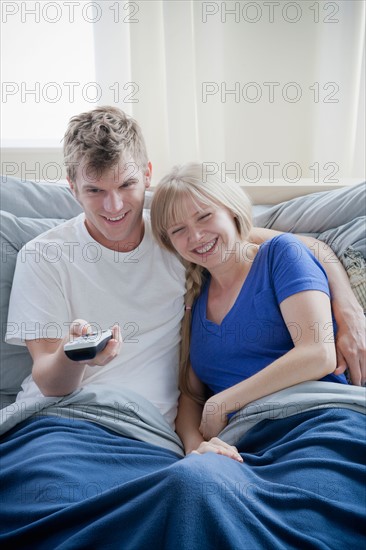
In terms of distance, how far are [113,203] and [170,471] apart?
598mm

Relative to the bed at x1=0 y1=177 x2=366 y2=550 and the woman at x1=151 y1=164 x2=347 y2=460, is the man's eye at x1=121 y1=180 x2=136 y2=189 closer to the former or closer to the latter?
the woman at x1=151 y1=164 x2=347 y2=460

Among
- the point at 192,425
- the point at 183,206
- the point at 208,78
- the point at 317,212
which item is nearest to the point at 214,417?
the point at 192,425

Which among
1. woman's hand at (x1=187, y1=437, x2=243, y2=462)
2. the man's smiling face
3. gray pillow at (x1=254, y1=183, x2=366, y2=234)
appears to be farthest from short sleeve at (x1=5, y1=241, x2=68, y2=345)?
gray pillow at (x1=254, y1=183, x2=366, y2=234)

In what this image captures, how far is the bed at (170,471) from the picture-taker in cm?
94

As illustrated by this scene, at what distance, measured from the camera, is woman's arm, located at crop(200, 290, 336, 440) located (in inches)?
49.0

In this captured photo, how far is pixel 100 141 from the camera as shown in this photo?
136 centimetres

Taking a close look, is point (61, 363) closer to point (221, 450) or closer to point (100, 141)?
Result: point (221, 450)

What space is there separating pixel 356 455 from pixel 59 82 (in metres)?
1.72

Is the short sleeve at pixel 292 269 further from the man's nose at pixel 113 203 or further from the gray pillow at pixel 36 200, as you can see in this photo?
the gray pillow at pixel 36 200

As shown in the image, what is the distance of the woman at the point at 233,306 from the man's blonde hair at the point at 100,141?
113mm

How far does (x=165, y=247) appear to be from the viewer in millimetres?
1472

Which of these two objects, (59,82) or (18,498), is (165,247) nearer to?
(18,498)

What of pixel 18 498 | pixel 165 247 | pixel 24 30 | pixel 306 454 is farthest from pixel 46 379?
pixel 24 30

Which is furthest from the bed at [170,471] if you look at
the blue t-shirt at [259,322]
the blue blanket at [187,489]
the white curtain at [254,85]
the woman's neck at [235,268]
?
the white curtain at [254,85]
